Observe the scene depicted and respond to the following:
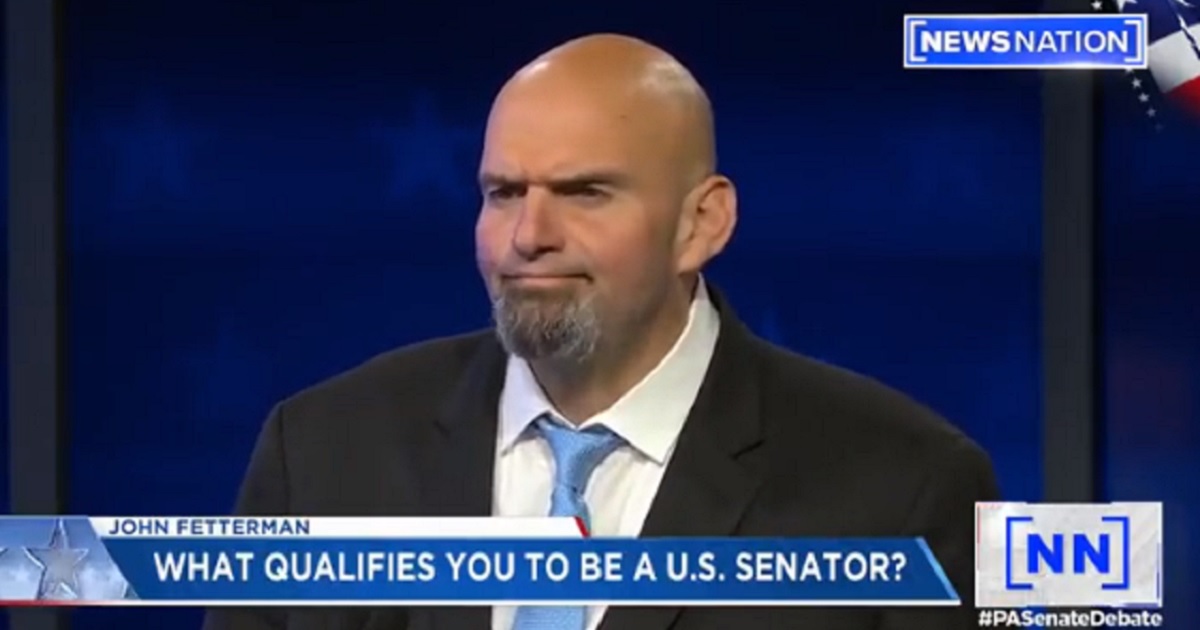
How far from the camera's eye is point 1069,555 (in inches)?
71.6

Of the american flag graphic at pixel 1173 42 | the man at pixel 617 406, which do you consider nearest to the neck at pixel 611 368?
the man at pixel 617 406

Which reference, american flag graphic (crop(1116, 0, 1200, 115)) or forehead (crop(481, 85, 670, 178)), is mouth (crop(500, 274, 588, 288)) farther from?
american flag graphic (crop(1116, 0, 1200, 115))

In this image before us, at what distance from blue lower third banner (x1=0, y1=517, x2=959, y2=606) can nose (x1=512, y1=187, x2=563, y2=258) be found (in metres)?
0.26

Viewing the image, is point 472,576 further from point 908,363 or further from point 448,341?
point 908,363

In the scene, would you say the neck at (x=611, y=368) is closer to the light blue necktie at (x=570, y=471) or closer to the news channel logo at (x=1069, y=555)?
the light blue necktie at (x=570, y=471)

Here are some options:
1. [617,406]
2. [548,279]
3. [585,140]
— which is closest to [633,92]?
[585,140]

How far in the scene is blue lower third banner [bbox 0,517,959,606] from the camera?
177 centimetres

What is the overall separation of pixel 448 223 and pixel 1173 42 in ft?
2.33

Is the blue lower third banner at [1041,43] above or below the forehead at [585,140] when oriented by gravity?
above

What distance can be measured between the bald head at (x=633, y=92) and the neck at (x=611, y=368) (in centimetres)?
13

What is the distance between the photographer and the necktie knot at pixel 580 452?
1.77 m

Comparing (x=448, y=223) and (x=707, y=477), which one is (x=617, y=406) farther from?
(x=448, y=223)

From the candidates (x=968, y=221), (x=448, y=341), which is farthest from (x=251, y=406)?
(x=968, y=221)

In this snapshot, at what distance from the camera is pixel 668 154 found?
1754mm
